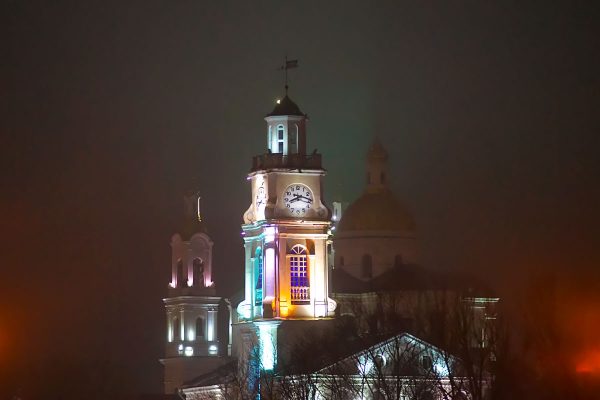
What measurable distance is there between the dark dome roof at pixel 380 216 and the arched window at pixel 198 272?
1138 centimetres

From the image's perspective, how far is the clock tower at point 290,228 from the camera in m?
131

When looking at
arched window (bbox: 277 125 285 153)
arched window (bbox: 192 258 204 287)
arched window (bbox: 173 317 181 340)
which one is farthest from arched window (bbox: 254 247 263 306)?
arched window (bbox: 173 317 181 340)

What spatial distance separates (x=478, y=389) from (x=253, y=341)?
2648 cm

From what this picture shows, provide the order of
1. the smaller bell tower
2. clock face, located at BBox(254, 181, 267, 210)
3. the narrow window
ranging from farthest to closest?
the smaller bell tower < clock face, located at BBox(254, 181, 267, 210) < the narrow window

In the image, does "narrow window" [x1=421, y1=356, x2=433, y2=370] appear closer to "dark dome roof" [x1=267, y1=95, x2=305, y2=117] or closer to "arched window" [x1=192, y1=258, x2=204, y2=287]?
"dark dome roof" [x1=267, y1=95, x2=305, y2=117]

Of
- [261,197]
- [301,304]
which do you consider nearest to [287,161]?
[261,197]

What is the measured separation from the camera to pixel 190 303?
157250mm

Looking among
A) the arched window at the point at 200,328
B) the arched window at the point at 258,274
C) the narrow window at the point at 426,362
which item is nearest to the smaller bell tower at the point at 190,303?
the arched window at the point at 200,328

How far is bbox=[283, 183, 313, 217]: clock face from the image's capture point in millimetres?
131375

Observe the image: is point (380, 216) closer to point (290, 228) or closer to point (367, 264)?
point (367, 264)

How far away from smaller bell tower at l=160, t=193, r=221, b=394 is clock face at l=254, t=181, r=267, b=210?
2446 centimetres

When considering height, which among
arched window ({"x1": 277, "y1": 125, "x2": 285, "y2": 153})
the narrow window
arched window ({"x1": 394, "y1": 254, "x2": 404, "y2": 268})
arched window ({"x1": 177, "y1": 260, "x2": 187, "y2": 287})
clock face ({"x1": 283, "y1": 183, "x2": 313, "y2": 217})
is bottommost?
the narrow window

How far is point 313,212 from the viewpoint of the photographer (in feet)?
432

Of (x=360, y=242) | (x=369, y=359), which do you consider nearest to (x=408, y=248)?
(x=360, y=242)
